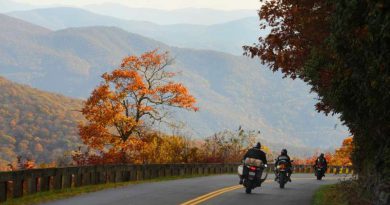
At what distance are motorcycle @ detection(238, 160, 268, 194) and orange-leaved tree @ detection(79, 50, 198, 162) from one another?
23.7 m

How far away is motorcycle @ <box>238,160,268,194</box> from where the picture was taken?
22380mm

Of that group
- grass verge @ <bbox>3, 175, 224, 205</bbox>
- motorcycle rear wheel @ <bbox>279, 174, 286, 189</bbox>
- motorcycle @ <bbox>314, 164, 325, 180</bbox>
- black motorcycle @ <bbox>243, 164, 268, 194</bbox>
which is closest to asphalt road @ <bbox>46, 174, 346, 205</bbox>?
black motorcycle @ <bbox>243, 164, 268, 194</bbox>

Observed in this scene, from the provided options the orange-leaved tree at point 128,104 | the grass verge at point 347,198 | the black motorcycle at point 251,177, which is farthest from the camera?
the orange-leaved tree at point 128,104

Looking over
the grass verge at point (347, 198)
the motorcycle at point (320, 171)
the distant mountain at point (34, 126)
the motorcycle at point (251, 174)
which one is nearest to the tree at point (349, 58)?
the grass verge at point (347, 198)

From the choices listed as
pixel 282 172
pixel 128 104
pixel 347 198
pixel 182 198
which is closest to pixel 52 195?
pixel 182 198

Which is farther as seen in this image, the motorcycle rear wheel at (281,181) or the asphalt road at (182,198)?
the motorcycle rear wheel at (281,181)

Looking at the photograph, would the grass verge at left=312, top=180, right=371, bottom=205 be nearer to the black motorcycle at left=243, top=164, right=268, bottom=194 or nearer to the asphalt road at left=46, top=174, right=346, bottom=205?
the asphalt road at left=46, top=174, right=346, bottom=205

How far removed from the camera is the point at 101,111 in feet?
153

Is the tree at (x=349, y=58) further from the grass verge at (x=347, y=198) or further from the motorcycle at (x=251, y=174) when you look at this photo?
the motorcycle at (x=251, y=174)

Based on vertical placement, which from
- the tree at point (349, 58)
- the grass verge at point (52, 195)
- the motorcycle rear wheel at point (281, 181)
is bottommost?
the grass verge at point (52, 195)

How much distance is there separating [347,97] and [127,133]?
3416cm

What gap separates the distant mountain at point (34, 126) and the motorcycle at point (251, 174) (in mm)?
109828

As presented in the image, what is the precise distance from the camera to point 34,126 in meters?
165

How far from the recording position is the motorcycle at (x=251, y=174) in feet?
73.4
